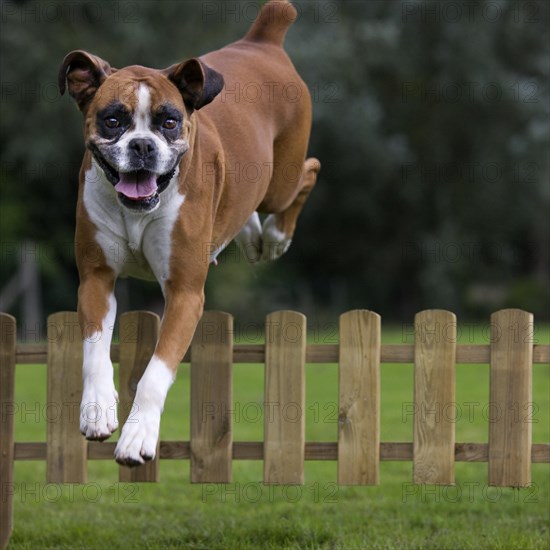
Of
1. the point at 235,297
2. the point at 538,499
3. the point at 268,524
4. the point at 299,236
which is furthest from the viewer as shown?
the point at 299,236

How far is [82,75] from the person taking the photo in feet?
13.1

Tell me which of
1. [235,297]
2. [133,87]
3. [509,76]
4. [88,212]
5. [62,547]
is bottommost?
[62,547]

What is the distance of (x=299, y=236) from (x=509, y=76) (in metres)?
6.92

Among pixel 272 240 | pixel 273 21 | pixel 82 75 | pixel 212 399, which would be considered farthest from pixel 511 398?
pixel 82 75

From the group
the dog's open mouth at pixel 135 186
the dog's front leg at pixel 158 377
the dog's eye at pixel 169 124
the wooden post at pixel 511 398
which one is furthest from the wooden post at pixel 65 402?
the wooden post at pixel 511 398

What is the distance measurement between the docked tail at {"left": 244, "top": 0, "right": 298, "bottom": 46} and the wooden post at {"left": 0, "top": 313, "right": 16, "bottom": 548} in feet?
7.06

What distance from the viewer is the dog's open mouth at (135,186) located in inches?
155

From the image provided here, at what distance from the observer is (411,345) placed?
503 cm

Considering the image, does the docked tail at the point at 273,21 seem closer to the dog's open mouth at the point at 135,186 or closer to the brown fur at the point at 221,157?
the brown fur at the point at 221,157

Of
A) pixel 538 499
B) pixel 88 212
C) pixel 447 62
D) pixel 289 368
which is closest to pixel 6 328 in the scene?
pixel 88 212

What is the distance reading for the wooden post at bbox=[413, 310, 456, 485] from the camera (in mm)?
5012

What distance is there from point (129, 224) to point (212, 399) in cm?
128

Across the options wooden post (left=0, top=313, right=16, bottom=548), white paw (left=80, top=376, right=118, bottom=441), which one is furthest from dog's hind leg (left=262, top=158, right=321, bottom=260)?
white paw (left=80, top=376, right=118, bottom=441)

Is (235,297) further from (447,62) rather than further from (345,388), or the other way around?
(345,388)
